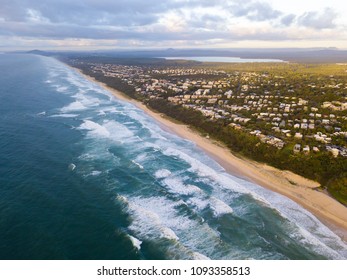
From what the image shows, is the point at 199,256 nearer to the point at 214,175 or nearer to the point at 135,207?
the point at 135,207

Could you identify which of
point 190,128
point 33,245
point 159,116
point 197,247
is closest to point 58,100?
point 159,116

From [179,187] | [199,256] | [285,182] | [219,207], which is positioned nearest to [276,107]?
[285,182]

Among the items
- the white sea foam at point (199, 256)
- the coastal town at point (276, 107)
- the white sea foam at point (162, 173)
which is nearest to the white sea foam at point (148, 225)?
the white sea foam at point (199, 256)

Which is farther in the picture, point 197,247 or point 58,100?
point 58,100

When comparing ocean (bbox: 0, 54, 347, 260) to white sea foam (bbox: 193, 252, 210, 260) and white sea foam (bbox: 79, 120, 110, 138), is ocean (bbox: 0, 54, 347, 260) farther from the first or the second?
white sea foam (bbox: 79, 120, 110, 138)

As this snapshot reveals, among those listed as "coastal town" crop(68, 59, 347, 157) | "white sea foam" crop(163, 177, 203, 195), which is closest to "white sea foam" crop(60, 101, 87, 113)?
"coastal town" crop(68, 59, 347, 157)

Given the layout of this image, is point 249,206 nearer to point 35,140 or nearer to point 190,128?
point 190,128
